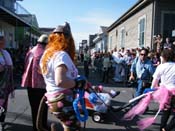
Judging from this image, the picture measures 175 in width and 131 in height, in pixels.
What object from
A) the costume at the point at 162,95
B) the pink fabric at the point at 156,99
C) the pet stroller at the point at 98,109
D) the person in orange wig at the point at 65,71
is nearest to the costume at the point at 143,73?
the pet stroller at the point at 98,109

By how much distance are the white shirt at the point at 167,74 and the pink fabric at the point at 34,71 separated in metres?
2.03

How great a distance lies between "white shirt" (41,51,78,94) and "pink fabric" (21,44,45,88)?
2000 mm

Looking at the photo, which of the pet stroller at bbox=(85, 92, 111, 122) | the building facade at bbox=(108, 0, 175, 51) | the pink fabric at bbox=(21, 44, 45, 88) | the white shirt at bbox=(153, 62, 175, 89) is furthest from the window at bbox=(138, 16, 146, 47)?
the pink fabric at bbox=(21, 44, 45, 88)

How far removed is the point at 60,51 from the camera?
472cm

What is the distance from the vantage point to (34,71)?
691 cm

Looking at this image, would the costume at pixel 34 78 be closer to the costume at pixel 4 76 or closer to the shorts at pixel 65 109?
the costume at pixel 4 76

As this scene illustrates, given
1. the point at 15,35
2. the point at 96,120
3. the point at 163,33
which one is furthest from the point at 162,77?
the point at 15,35

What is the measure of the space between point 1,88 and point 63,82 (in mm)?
3155

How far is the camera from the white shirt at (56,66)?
4652 mm

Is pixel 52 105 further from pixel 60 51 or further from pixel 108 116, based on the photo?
pixel 108 116

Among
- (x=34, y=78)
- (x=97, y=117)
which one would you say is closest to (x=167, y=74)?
(x=34, y=78)

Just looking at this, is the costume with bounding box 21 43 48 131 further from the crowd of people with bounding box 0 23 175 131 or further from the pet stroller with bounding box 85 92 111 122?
the pet stroller with bounding box 85 92 111 122

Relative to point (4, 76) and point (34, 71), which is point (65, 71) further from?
point (4, 76)

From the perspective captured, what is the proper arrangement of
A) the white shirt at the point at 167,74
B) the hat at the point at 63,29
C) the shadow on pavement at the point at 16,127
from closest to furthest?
the hat at the point at 63,29 < the white shirt at the point at 167,74 < the shadow on pavement at the point at 16,127
